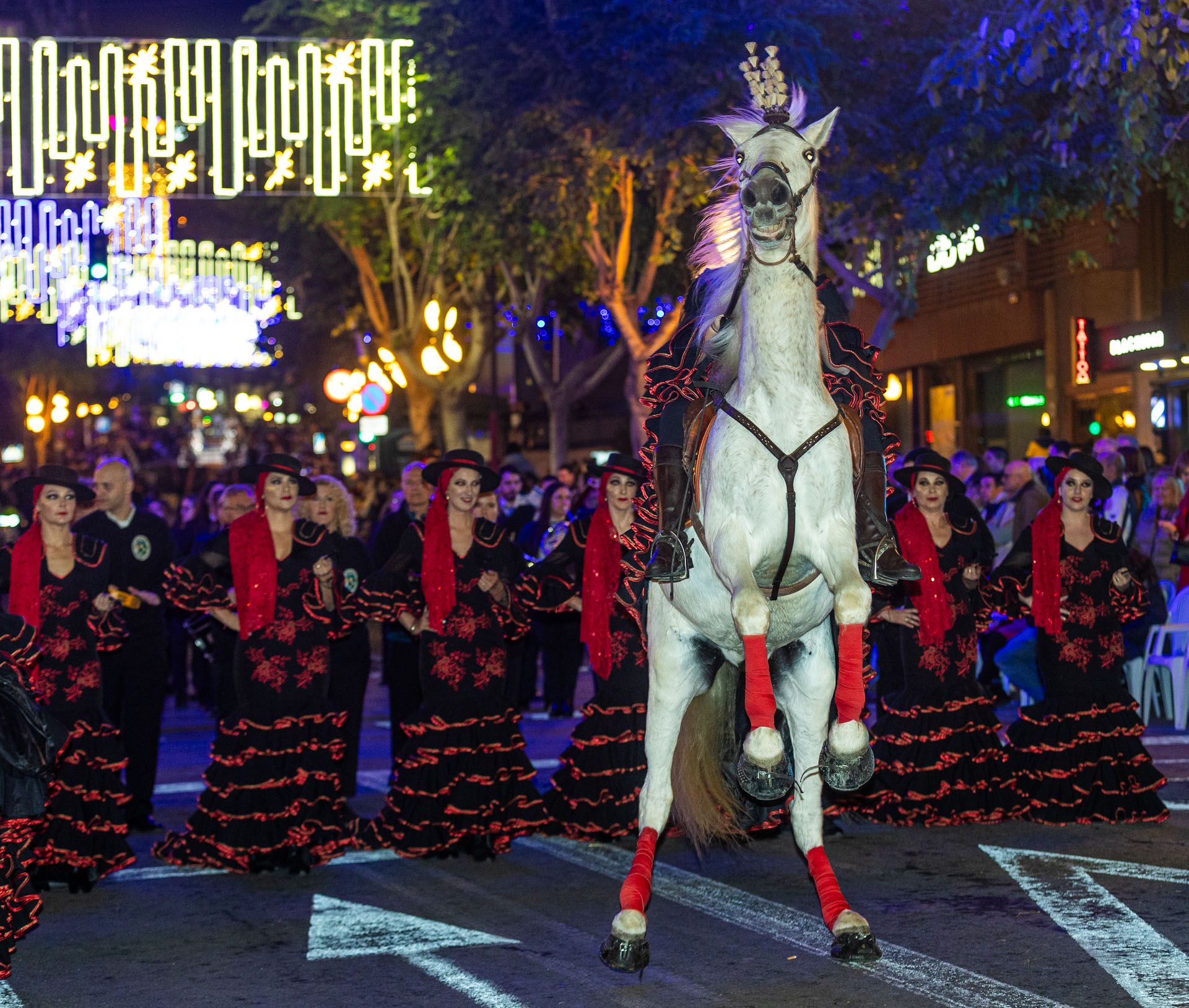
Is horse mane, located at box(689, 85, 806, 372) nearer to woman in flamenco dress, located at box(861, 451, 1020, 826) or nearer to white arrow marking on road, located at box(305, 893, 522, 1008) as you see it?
white arrow marking on road, located at box(305, 893, 522, 1008)

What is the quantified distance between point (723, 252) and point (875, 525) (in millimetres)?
1276

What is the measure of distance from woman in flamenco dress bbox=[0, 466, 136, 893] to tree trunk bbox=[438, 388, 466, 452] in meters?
21.6

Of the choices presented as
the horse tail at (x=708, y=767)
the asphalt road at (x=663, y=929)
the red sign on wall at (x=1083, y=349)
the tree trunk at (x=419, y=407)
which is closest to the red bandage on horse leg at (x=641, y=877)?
the asphalt road at (x=663, y=929)

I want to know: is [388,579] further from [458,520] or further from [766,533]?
[766,533]

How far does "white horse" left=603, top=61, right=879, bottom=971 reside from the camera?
5625 millimetres

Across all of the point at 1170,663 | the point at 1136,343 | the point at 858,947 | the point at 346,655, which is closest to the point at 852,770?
the point at 858,947

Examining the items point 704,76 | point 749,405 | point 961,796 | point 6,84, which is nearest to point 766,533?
point 749,405

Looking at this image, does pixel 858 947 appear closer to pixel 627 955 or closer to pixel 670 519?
pixel 627 955

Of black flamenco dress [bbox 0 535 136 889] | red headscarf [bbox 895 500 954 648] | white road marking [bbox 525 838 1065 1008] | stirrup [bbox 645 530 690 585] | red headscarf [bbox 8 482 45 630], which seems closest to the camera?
white road marking [bbox 525 838 1065 1008]

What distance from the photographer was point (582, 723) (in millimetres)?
8555

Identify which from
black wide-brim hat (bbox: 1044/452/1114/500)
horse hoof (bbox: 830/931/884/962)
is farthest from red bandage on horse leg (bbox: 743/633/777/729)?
black wide-brim hat (bbox: 1044/452/1114/500)

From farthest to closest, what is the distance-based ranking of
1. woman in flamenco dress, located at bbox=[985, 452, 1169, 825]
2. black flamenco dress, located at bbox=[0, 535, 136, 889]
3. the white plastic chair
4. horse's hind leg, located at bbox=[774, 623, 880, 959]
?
1. the white plastic chair
2. woman in flamenco dress, located at bbox=[985, 452, 1169, 825]
3. black flamenco dress, located at bbox=[0, 535, 136, 889]
4. horse's hind leg, located at bbox=[774, 623, 880, 959]

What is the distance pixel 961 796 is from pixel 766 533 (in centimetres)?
350

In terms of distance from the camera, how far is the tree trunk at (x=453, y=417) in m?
29.6
